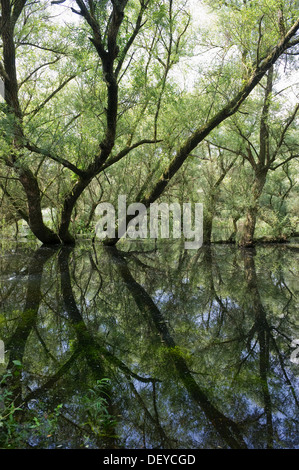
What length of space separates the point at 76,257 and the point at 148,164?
5.81 meters

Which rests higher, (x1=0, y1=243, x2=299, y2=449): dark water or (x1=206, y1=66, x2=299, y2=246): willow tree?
(x1=206, y1=66, x2=299, y2=246): willow tree

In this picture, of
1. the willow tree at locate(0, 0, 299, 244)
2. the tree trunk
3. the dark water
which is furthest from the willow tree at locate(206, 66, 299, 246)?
the dark water

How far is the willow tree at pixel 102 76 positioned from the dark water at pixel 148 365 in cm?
374

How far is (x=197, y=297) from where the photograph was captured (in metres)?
6.30

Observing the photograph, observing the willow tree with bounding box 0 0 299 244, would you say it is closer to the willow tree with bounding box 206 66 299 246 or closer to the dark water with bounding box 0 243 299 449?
the willow tree with bounding box 206 66 299 246

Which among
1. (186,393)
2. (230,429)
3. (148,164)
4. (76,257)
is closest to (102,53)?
(186,393)

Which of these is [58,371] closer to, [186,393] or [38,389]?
[38,389]

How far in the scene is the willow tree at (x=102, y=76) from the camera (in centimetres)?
692

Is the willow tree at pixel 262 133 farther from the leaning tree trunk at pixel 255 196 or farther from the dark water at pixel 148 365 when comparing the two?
the dark water at pixel 148 365

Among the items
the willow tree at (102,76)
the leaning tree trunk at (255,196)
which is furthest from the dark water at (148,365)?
the leaning tree trunk at (255,196)

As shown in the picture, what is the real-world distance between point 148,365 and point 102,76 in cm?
565

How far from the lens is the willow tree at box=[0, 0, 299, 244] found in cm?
692

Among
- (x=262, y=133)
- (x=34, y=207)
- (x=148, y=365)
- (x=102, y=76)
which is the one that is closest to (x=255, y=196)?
(x=262, y=133)

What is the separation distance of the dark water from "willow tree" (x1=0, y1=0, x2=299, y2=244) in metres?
3.74
